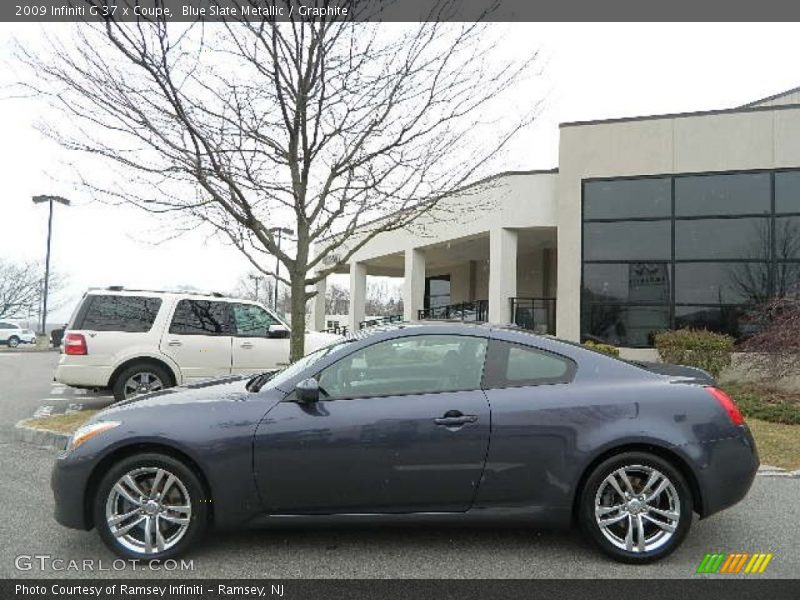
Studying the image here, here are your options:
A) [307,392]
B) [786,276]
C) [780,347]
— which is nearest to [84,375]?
[307,392]

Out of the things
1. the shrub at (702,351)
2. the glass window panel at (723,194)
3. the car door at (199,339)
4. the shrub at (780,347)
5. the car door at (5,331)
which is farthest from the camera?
the car door at (5,331)

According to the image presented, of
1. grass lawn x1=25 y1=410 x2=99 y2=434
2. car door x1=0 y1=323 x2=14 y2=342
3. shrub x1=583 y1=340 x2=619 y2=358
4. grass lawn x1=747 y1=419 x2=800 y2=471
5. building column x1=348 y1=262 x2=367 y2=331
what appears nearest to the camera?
shrub x1=583 y1=340 x2=619 y2=358

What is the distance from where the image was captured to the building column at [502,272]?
1587 centimetres

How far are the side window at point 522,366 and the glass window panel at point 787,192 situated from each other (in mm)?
11437

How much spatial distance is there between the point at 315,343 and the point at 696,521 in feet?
20.3

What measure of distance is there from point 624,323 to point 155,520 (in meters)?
12.0

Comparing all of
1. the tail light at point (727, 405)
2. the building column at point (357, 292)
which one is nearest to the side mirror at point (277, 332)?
the tail light at point (727, 405)

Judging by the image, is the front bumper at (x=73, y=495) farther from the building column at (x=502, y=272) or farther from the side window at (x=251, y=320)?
the building column at (x=502, y=272)

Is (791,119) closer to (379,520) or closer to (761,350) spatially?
(761,350)

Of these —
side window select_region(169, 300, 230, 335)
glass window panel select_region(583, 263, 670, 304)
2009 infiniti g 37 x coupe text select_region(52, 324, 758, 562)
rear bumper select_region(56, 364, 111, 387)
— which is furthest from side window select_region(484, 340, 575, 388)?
glass window panel select_region(583, 263, 670, 304)

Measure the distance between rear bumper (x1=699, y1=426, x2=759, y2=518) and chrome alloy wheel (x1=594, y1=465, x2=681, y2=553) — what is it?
0.20 m

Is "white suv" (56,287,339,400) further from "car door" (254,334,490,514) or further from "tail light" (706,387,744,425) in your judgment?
"tail light" (706,387,744,425)

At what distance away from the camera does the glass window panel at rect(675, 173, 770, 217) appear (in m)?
12.9

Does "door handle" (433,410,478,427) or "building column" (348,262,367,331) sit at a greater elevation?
"building column" (348,262,367,331)
